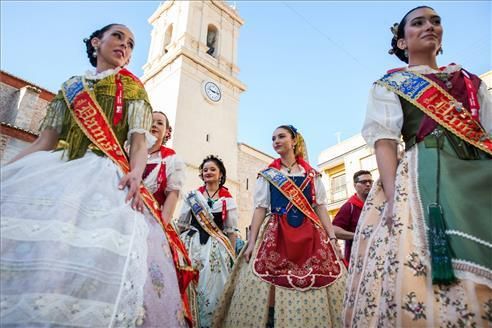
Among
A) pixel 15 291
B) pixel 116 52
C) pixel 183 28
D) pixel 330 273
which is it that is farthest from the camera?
pixel 183 28

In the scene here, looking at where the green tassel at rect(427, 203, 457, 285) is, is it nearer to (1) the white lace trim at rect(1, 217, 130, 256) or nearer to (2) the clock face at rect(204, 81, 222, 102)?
(1) the white lace trim at rect(1, 217, 130, 256)

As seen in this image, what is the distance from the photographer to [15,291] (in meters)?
1.13

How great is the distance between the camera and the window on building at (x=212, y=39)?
19703mm

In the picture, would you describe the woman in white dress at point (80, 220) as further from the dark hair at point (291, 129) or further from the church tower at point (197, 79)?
the church tower at point (197, 79)

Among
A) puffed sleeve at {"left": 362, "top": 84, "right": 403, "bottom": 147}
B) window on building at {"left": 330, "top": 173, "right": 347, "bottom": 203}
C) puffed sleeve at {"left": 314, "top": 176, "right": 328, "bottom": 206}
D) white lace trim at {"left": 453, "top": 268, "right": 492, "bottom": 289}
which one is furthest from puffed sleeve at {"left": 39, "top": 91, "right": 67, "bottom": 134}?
window on building at {"left": 330, "top": 173, "right": 347, "bottom": 203}

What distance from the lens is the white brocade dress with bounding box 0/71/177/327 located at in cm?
113

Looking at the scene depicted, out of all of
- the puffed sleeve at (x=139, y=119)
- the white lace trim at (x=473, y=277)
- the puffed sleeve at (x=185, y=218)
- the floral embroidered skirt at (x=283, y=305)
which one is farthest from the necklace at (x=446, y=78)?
the puffed sleeve at (x=185, y=218)

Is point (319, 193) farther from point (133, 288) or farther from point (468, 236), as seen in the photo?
point (133, 288)

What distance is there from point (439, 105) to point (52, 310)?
1832 millimetres

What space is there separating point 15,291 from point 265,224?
2.27 m

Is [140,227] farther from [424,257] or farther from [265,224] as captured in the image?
[265,224]

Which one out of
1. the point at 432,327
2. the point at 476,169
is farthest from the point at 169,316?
the point at 476,169

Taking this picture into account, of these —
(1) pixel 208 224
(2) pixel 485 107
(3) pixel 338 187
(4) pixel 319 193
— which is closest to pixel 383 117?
(2) pixel 485 107

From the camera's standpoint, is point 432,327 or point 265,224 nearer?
point 432,327
